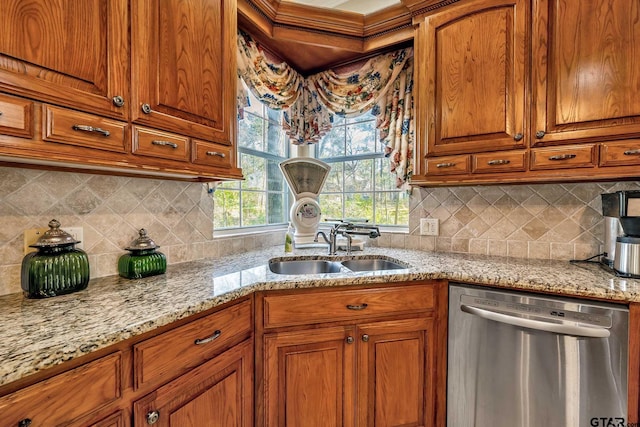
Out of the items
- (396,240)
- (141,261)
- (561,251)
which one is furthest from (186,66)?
(561,251)

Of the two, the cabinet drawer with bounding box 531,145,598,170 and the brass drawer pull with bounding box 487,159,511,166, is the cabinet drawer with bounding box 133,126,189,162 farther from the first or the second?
the cabinet drawer with bounding box 531,145,598,170

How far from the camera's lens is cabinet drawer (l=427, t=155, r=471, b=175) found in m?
1.57

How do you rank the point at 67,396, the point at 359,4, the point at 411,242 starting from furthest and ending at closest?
the point at 359,4
the point at 411,242
the point at 67,396

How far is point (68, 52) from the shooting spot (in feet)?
2.88

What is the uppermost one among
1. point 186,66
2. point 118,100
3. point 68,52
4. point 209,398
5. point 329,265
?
point 186,66

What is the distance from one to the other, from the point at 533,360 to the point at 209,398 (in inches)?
50.3

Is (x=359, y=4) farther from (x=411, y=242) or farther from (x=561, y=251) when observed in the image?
(x=561, y=251)

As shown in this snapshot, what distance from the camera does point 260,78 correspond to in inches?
75.0

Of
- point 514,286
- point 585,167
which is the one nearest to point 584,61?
point 585,167

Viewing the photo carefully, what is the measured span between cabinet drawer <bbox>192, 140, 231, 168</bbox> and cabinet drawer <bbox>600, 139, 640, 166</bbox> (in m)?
1.68

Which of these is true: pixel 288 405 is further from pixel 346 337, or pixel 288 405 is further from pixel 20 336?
pixel 20 336

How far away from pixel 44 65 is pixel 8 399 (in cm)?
84

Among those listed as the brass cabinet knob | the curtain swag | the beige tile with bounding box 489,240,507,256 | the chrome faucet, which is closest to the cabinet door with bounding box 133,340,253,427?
the brass cabinet knob

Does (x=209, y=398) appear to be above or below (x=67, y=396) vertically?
below
